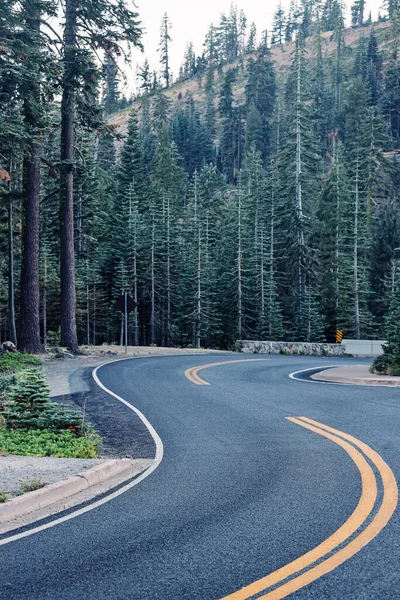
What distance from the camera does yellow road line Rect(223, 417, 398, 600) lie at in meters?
4.07

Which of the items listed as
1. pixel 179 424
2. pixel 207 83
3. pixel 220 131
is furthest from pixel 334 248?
pixel 207 83

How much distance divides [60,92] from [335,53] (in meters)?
154

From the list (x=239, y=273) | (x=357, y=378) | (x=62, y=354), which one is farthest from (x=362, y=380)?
(x=239, y=273)

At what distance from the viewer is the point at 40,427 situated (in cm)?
1053

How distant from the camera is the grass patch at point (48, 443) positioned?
28.4 feet

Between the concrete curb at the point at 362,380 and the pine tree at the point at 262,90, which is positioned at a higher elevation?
the pine tree at the point at 262,90

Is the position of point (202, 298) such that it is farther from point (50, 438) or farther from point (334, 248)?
point (50, 438)

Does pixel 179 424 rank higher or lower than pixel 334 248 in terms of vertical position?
lower

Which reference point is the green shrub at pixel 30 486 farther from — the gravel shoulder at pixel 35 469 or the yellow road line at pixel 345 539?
the yellow road line at pixel 345 539

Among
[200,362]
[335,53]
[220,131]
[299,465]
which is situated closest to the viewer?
[299,465]

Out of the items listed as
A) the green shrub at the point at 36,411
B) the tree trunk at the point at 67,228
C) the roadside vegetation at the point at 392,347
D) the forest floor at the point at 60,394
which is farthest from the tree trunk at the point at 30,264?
the green shrub at the point at 36,411

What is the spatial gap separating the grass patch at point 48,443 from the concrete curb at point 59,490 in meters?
0.88

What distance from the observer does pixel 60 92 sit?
26312 mm

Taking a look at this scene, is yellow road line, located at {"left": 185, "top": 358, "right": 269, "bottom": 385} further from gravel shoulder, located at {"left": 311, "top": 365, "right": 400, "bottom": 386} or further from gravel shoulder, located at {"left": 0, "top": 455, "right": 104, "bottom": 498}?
gravel shoulder, located at {"left": 0, "top": 455, "right": 104, "bottom": 498}
